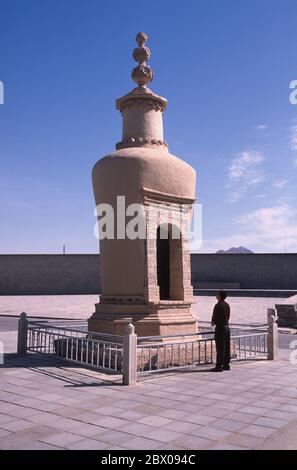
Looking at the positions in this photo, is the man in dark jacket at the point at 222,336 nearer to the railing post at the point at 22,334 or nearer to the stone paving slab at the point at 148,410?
the stone paving slab at the point at 148,410

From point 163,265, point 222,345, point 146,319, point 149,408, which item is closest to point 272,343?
point 222,345

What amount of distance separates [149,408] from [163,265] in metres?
6.14

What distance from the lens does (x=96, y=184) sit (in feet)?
37.9

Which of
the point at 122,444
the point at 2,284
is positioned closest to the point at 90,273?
the point at 2,284

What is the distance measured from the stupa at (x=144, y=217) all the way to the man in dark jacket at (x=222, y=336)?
128cm

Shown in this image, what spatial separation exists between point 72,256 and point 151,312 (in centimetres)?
2752

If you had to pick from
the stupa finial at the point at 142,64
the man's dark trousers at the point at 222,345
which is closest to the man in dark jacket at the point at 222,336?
the man's dark trousers at the point at 222,345

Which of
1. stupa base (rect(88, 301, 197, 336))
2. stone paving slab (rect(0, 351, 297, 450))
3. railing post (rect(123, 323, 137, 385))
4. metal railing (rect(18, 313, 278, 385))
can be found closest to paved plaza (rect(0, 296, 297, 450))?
stone paving slab (rect(0, 351, 297, 450))

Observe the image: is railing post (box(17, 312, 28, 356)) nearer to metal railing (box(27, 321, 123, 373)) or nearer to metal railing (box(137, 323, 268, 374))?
metal railing (box(27, 321, 123, 373))

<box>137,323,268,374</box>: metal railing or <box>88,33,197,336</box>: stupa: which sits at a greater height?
<box>88,33,197,336</box>: stupa

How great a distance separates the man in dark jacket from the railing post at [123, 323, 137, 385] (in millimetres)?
2164

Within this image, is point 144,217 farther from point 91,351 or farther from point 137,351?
point 91,351

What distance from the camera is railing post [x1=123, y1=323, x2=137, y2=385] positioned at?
8102 mm
